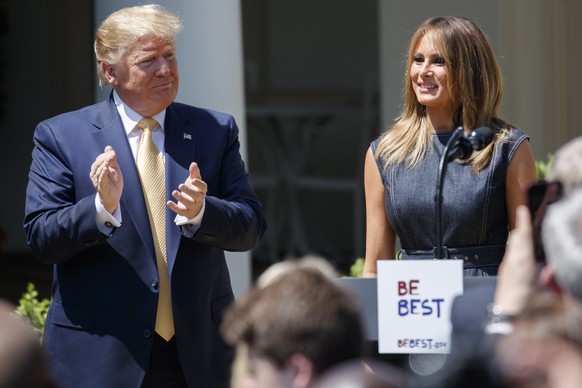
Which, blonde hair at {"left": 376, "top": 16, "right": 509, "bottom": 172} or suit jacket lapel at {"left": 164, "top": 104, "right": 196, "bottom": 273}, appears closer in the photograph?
suit jacket lapel at {"left": 164, "top": 104, "right": 196, "bottom": 273}

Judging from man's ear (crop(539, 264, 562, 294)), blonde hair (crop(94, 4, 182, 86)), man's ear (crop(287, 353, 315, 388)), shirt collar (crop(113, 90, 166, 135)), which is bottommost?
man's ear (crop(287, 353, 315, 388))

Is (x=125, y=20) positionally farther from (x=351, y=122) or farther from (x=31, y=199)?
(x=351, y=122)

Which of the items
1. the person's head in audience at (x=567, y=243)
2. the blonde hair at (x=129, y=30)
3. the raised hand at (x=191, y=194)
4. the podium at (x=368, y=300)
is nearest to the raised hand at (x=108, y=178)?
the raised hand at (x=191, y=194)

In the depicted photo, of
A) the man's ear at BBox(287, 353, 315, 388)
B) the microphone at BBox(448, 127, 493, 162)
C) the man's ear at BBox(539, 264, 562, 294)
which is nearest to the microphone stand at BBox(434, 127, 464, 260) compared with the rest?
the microphone at BBox(448, 127, 493, 162)

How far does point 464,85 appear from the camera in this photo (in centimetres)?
423

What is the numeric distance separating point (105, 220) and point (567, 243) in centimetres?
187

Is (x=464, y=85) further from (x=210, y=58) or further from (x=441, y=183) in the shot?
(x=210, y=58)

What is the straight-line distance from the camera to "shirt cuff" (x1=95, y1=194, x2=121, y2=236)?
151 inches

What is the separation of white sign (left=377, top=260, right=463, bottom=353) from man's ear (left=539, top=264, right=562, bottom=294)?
0.93 meters

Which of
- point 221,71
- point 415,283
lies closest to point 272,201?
point 221,71

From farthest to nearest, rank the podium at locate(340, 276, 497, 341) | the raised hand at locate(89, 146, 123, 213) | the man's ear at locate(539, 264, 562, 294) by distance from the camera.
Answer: the raised hand at locate(89, 146, 123, 213)
the podium at locate(340, 276, 497, 341)
the man's ear at locate(539, 264, 562, 294)

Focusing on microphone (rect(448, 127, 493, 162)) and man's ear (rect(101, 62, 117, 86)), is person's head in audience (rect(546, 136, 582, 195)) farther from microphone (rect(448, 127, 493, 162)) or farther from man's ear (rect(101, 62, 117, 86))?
man's ear (rect(101, 62, 117, 86))

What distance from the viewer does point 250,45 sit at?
12.8 meters

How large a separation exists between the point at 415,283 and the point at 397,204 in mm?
754
